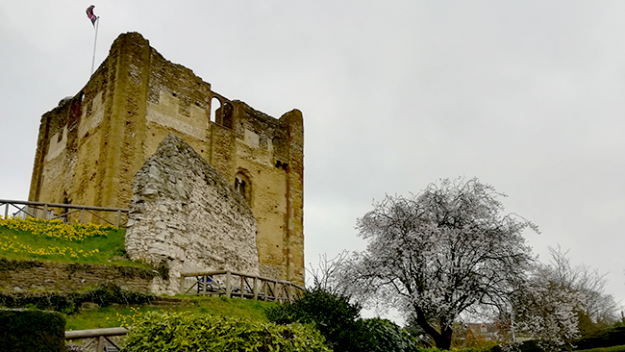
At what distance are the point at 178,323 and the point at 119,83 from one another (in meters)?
20.1

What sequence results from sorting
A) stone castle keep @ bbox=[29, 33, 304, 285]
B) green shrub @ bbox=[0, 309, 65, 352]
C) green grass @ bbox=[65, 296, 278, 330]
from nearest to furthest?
green shrub @ bbox=[0, 309, 65, 352] → green grass @ bbox=[65, 296, 278, 330] → stone castle keep @ bbox=[29, 33, 304, 285]

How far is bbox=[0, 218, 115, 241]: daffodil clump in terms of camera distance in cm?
1384

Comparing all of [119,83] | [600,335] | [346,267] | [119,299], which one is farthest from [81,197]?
[600,335]

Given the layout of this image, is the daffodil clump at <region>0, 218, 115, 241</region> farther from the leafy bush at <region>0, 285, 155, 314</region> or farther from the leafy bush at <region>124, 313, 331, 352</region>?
the leafy bush at <region>124, 313, 331, 352</region>

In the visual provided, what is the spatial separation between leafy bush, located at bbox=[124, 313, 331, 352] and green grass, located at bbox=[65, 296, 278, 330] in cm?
118

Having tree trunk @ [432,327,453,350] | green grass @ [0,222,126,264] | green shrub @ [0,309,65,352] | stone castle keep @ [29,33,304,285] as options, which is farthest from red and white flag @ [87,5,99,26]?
green shrub @ [0,309,65,352]

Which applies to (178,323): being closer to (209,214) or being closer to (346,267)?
(209,214)

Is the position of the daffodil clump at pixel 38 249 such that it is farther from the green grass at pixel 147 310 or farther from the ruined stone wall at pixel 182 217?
the green grass at pixel 147 310

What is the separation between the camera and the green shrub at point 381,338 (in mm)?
8400

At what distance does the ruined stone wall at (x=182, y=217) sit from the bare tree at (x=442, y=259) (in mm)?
5120

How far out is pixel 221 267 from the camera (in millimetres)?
16375

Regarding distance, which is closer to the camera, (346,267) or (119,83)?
(346,267)

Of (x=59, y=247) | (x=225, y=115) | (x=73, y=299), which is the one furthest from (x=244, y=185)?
(x=73, y=299)

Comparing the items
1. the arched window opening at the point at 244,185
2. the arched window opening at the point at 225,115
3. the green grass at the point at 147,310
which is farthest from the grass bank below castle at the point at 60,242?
the arched window opening at the point at 225,115
